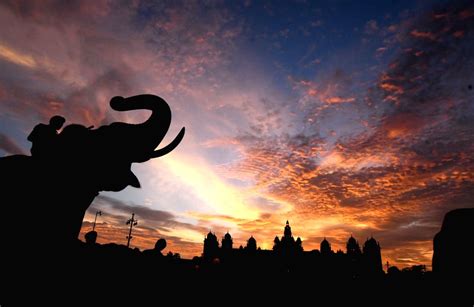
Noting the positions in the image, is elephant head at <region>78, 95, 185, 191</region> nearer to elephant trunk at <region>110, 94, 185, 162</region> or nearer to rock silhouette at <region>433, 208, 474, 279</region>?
elephant trunk at <region>110, 94, 185, 162</region>

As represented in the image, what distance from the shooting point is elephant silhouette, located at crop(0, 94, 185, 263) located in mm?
2562

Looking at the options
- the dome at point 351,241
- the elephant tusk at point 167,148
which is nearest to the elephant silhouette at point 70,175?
the elephant tusk at point 167,148

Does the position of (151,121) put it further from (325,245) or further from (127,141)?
(325,245)

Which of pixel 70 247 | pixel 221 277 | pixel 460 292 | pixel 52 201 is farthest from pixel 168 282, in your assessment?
pixel 460 292

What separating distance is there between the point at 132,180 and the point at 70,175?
0.60 metres

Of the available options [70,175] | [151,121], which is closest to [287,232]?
[151,121]

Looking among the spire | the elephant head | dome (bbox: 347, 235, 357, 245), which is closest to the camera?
the elephant head

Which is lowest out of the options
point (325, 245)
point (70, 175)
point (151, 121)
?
point (70, 175)

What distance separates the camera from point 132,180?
310cm

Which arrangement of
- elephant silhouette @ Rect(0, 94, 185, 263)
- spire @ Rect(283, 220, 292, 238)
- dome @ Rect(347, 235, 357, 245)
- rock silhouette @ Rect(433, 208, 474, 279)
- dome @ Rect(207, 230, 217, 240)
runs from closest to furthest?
elephant silhouette @ Rect(0, 94, 185, 263)
rock silhouette @ Rect(433, 208, 474, 279)
spire @ Rect(283, 220, 292, 238)
dome @ Rect(347, 235, 357, 245)
dome @ Rect(207, 230, 217, 240)

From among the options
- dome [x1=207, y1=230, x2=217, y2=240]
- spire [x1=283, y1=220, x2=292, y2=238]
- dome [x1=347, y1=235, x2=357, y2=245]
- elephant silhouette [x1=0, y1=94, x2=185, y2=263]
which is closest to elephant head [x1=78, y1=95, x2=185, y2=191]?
elephant silhouette [x1=0, y1=94, x2=185, y2=263]

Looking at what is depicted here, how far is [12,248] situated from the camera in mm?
2434

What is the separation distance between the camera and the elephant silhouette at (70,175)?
8.41ft

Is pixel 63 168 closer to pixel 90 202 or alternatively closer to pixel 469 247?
pixel 90 202
